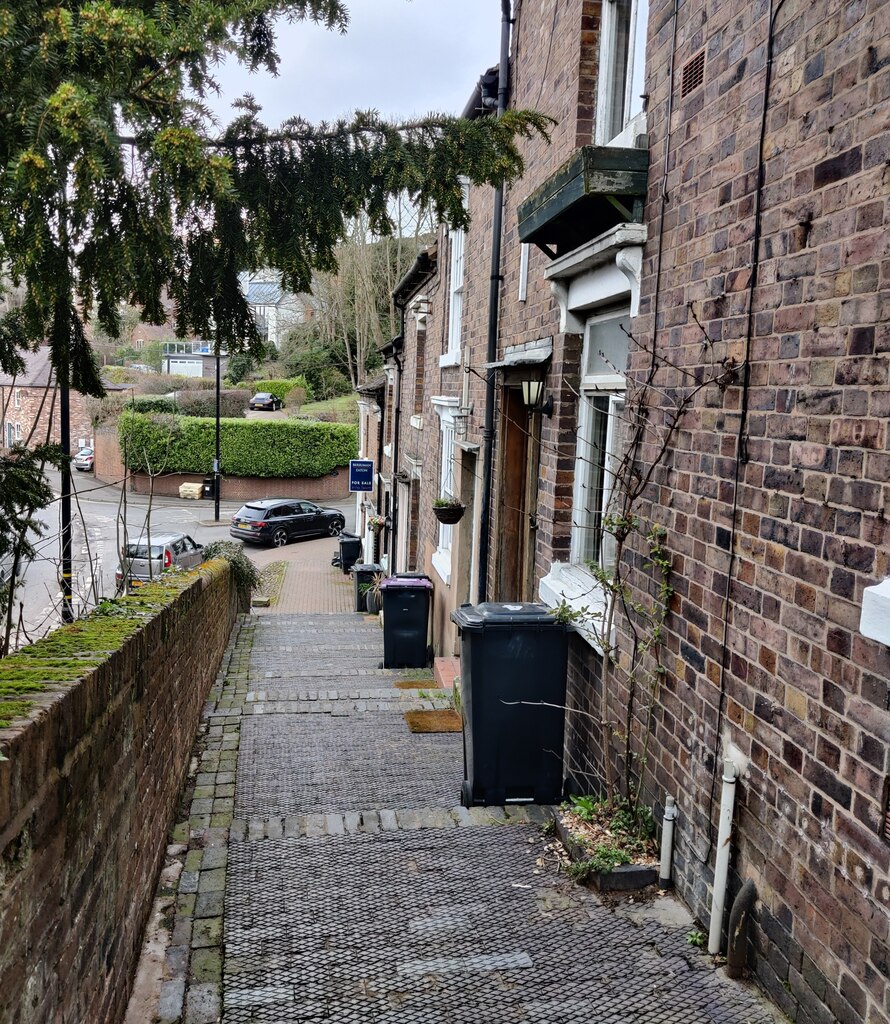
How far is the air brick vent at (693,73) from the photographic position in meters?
4.16

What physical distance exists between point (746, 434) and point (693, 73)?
191cm

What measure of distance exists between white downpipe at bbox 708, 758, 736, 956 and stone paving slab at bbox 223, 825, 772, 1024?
0.43 feet

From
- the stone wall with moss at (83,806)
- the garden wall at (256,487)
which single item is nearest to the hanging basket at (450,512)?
the stone wall with moss at (83,806)

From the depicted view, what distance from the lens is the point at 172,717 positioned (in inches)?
215

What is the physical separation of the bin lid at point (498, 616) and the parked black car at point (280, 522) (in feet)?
80.1

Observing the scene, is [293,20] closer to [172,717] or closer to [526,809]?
[172,717]

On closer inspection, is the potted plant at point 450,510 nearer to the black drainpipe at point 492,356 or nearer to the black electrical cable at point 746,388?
the black drainpipe at point 492,356

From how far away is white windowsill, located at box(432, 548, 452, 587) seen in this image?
485 inches

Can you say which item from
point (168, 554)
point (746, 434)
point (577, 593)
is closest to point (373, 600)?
point (168, 554)

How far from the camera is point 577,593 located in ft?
19.3

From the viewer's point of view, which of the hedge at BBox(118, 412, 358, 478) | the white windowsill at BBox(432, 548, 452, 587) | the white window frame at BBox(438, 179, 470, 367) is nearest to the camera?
the white window frame at BBox(438, 179, 470, 367)

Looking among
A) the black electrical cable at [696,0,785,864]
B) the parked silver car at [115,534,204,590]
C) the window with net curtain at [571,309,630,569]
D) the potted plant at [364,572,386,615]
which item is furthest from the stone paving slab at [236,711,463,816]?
the parked silver car at [115,534,204,590]

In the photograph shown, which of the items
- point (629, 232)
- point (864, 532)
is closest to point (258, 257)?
point (629, 232)

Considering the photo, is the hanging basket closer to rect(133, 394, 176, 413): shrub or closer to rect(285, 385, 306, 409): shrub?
rect(133, 394, 176, 413): shrub
